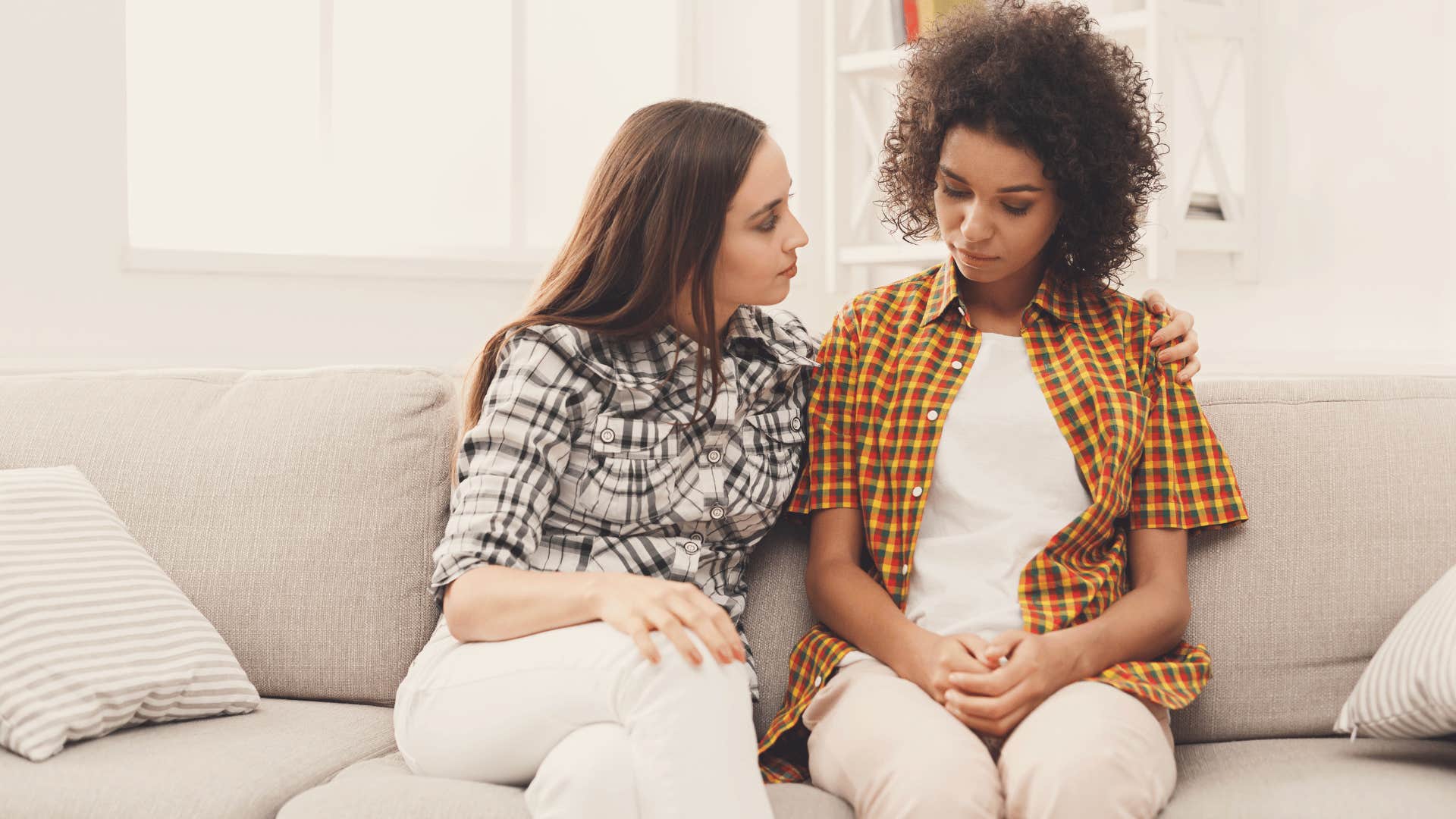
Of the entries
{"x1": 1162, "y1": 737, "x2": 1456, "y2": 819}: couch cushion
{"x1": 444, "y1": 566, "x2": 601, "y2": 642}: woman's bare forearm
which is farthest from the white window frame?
{"x1": 1162, "y1": 737, "x2": 1456, "y2": 819}: couch cushion

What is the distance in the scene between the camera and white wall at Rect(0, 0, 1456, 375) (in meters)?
2.43

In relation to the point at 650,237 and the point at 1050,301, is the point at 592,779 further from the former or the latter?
the point at 1050,301

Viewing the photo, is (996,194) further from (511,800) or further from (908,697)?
(511,800)

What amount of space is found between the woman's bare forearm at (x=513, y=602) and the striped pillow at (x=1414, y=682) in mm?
771

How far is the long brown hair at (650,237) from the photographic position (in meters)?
1.39

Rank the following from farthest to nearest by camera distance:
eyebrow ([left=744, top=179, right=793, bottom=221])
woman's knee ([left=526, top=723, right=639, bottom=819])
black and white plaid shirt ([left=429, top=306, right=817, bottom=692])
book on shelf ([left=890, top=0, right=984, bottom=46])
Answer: book on shelf ([left=890, top=0, right=984, bottom=46]), eyebrow ([left=744, top=179, right=793, bottom=221]), black and white plaid shirt ([left=429, top=306, right=817, bottom=692]), woman's knee ([left=526, top=723, right=639, bottom=819])

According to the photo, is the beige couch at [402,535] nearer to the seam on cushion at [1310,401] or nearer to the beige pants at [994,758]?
the seam on cushion at [1310,401]

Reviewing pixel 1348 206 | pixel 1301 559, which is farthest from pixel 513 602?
pixel 1348 206

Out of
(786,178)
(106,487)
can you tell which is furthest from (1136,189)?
(106,487)

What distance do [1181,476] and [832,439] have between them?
391mm

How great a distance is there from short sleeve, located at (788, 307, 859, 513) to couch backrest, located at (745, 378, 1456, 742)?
11 cm

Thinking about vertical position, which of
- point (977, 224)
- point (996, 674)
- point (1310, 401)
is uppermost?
point (977, 224)

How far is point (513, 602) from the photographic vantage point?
1.22m

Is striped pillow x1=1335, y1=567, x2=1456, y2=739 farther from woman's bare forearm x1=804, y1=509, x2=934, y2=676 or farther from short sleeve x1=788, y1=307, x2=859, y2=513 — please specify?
short sleeve x1=788, y1=307, x2=859, y2=513
